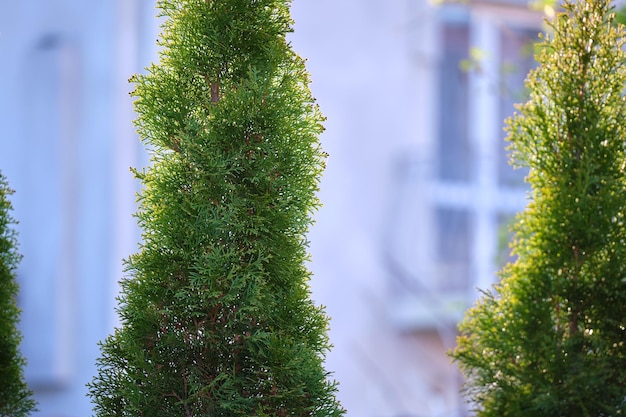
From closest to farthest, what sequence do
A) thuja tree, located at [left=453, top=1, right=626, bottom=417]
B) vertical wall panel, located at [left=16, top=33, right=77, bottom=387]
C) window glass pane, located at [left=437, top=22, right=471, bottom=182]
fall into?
thuja tree, located at [left=453, top=1, right=626, bottom=417] < vertical wall panel, located at [left=16, top=33, right=77, bottom=387] < window glass pane, located at [left=437, top=22, right=471, bottom=182]

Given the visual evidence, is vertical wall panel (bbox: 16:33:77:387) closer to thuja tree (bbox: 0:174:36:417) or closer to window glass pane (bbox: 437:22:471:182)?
window glass pane (bbox: 437:22:471:182)

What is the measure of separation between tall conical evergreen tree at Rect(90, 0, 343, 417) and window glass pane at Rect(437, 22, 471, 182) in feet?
15.1

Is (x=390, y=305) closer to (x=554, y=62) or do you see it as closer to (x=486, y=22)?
(x=486, y=22)

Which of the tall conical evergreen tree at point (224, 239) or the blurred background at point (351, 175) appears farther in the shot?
the blurred background at point (351, 175)

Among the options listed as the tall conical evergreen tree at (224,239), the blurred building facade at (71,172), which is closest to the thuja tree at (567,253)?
the tall conical evergreen tree at (224,239)

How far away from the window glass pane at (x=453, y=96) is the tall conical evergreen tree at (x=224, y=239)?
181 inches

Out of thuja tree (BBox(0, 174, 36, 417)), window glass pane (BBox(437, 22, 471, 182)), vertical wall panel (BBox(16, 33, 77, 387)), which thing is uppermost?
window glass pane (BBox(437, 22, 471, 182))

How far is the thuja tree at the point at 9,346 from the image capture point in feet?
5.82

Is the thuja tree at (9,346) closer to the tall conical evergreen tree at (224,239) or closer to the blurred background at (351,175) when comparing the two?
the tall conical evergreen tree at (224,239)

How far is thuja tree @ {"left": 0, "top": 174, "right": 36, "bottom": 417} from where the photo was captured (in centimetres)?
177

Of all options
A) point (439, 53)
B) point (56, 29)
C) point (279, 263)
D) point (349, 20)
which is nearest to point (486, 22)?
point (439, 53)

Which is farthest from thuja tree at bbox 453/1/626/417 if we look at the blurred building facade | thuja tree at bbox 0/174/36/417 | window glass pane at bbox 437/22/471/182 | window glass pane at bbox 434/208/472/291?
window glass pane at bbox 437/22/471/182

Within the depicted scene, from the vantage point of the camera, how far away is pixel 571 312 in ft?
5.59

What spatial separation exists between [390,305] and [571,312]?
3945mm
